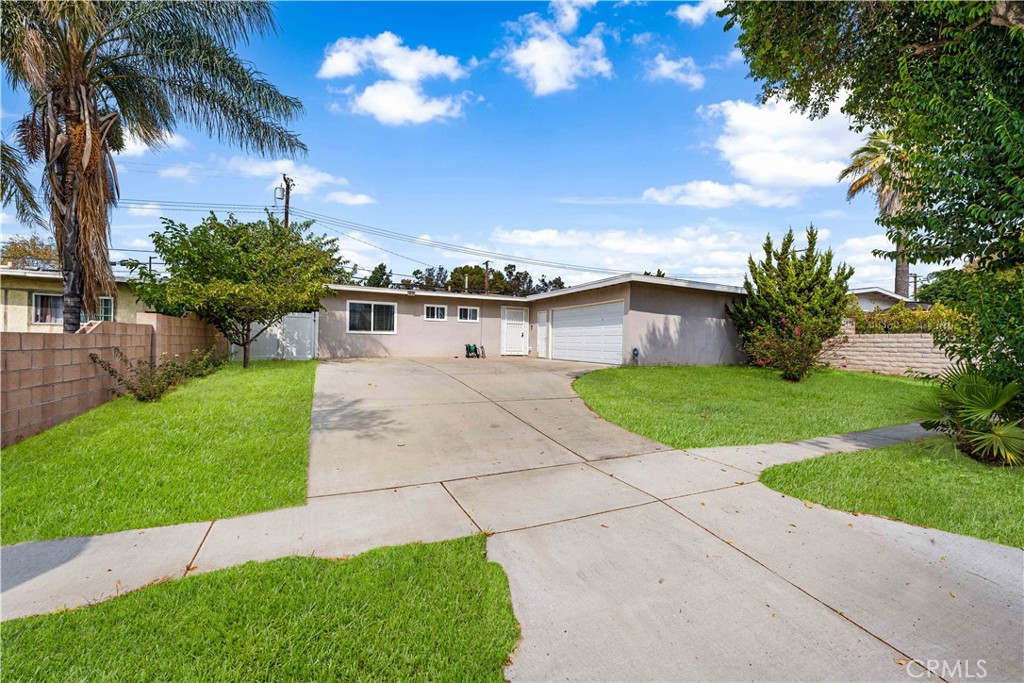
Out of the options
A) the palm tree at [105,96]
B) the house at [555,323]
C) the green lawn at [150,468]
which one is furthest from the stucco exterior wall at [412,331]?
the green lawn at [150,468]

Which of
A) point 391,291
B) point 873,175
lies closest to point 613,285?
point 391,291

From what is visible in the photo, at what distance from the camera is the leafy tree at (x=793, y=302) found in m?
11.9

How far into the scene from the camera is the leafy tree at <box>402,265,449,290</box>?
41.1 metres

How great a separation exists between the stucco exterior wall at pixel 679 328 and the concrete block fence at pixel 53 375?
1185 centimetres

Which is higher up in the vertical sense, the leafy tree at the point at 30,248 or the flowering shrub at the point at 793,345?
the leafy tree at the point at 30,248

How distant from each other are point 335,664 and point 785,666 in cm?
200

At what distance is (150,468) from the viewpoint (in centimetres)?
417

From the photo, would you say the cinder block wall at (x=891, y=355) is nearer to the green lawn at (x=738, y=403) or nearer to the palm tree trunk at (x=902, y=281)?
the green lawn at (x=738, y=403)

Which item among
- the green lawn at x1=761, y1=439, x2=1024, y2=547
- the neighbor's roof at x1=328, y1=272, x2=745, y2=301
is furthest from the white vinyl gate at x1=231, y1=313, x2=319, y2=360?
the green lawn at x1=761, y1=439, x2=1024, y2=547

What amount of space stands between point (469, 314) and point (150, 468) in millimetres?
14841

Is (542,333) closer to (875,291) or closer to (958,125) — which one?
(875,291)

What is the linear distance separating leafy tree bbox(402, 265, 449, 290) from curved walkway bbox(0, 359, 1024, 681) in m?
37.1

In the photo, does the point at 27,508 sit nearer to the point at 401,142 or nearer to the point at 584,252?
the point at 401,142

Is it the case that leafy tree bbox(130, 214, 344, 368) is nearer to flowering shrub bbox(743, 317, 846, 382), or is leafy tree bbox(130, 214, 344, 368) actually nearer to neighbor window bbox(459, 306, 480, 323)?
neighbor window bbox(459, 306, 480, 323)
